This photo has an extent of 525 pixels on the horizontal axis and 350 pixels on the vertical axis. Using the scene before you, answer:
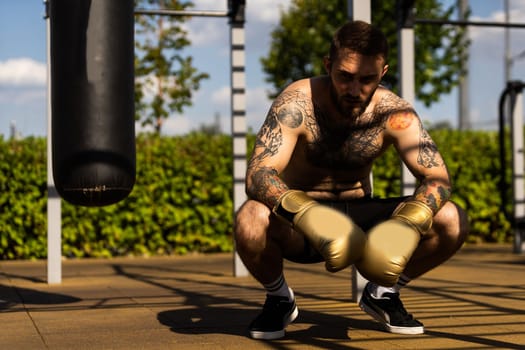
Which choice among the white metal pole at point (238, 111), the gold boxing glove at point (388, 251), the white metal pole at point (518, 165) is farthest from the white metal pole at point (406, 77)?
the white metal pole at point (518, 165)

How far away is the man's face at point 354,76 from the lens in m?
2.93

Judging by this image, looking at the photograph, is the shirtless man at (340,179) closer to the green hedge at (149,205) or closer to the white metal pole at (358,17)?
the white metal pole at (358,17)

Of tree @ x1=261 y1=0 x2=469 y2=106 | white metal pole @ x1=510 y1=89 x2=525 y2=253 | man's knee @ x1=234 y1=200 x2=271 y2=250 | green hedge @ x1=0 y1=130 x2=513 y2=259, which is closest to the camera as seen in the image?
man's knee @ x1=234 y1=200 x2=271 y2=250

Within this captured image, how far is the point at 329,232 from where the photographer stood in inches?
103

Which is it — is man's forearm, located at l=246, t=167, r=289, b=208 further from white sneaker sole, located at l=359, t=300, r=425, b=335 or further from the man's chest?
white sneaker sole, located at l=359, t=300, r=425, b=335

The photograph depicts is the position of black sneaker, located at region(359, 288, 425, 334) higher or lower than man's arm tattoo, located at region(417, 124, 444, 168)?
lower

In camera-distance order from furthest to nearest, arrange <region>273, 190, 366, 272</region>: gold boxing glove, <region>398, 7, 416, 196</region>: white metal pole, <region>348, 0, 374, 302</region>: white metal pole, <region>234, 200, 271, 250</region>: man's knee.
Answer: <region>398, 7, 416, 196</region>: white metal pole → <region>348, 0, 374, 302</region>: white metal pole → <region>234, 200, 271, 250</region>: man's knee → <region>273, 190, 366, 272</region>: gold boxing glove

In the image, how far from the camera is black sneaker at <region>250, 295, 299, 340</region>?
3.06m

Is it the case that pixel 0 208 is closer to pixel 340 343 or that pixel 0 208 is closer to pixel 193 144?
pixel 193 144

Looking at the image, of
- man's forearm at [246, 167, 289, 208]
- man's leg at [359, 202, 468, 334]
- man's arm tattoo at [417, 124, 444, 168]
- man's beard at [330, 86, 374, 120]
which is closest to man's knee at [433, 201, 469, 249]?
man's leg at [359, 202, 468, 334]

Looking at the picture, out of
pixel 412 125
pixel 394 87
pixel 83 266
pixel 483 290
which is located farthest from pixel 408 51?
pixel 394 87

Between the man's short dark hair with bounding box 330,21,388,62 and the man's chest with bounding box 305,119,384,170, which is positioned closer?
the man's short dark hair with bounding box 330,21,388,62

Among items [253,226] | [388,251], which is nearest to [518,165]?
[253,226]

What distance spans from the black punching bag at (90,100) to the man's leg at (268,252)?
1.71ft
